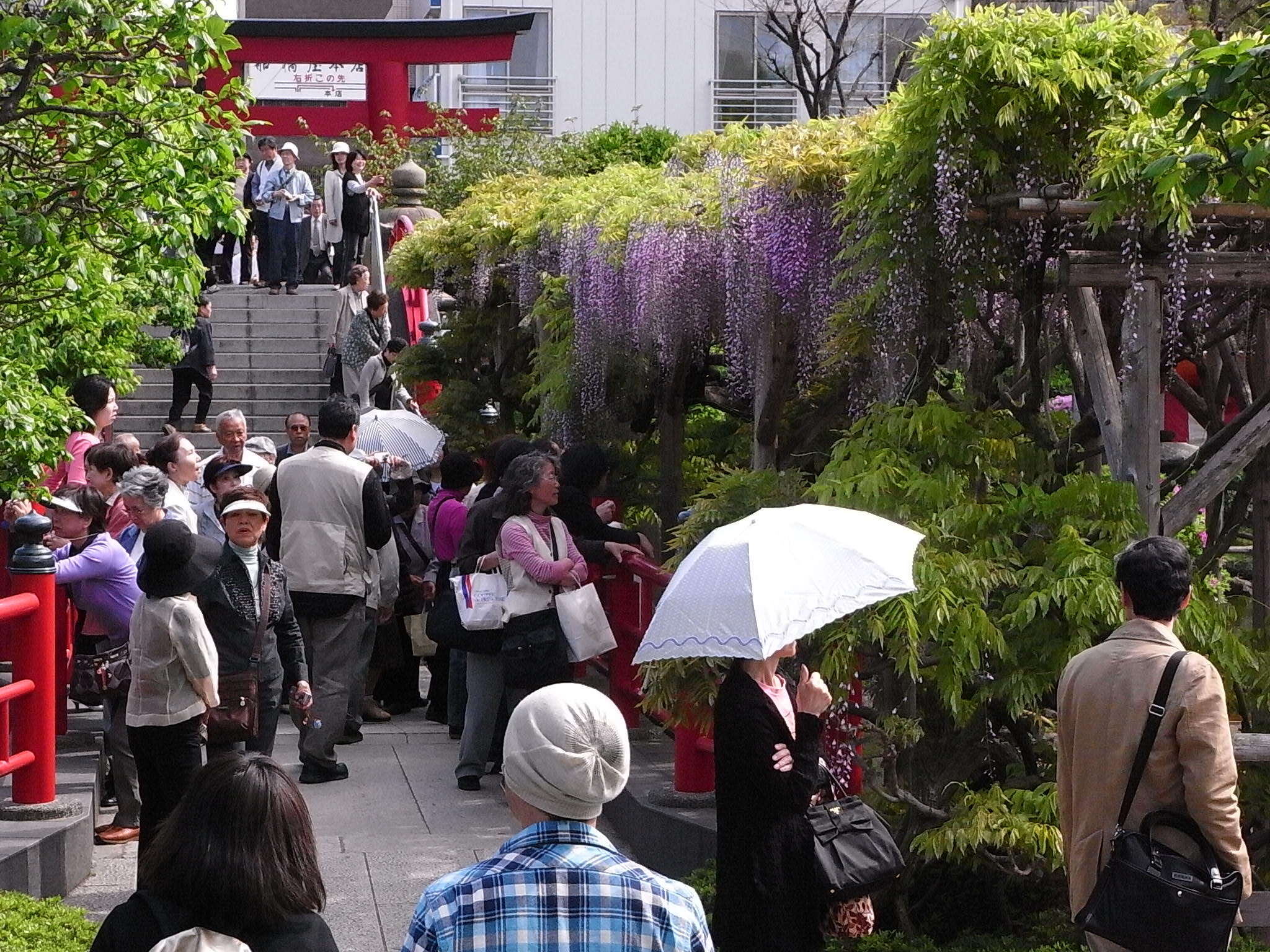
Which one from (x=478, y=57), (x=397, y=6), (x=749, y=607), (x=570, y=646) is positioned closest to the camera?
(x=749, y=607)

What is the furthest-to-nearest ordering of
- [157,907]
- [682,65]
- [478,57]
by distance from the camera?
[682,65]
[478,57]
[157,907]

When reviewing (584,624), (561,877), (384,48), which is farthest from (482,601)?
(384,48)

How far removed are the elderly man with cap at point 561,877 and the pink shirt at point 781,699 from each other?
5.45ft

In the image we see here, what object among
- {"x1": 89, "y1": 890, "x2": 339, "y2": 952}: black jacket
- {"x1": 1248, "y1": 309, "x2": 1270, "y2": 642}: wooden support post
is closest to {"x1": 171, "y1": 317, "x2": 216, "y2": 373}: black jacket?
{"x1": 1248, "y1": 309, "x2": 1270, "y2": 642}: wooden support post

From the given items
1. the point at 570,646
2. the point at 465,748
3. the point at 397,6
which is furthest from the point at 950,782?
the point at 397,6

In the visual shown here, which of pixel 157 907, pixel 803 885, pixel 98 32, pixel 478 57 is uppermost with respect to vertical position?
pixel 478 57

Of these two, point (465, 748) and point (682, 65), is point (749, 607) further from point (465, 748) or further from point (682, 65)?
point (682, 65)

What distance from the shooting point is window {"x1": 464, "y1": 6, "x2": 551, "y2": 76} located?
35219 millimetres

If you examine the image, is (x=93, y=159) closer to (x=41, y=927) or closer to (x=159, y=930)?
(x=41, y=927)

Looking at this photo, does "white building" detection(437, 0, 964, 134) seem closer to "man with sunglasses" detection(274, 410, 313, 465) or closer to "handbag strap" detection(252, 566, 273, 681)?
"man with sunglasses" detection(274, 410, 313, 465)

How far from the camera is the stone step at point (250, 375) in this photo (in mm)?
17172

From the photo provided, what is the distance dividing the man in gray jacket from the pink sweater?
80 cm

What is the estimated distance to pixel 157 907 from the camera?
8.65 feet

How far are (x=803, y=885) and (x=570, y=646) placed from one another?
312cm
